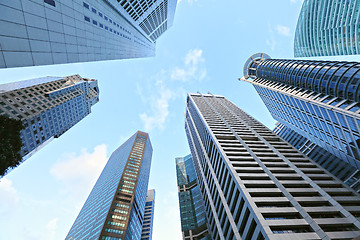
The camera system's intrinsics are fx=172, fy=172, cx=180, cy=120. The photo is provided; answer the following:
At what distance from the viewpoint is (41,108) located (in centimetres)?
7550

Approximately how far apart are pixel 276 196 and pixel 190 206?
63.2 metres

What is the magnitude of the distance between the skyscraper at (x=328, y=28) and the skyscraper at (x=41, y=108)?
133618 millimetres

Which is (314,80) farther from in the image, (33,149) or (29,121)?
(33,149)

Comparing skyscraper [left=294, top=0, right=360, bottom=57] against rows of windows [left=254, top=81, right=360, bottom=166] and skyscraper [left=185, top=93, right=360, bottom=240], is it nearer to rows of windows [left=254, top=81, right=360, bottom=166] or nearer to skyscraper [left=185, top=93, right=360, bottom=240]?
rows of windows [left=254, top=81, right=360, bottom=166]

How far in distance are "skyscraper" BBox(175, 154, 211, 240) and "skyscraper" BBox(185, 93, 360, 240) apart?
23524 mm

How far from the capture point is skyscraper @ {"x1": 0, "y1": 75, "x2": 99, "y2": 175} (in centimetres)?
6531

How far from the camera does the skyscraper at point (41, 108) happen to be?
6531 cm

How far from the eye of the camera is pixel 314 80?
185 feet

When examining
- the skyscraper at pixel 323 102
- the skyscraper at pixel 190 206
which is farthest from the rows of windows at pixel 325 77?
the skyscraper at pixel 190 206

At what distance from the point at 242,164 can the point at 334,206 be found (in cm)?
1754

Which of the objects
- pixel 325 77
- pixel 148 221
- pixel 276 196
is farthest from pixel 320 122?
pixel 148 221

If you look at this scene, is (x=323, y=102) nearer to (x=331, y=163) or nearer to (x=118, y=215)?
(x=331, y=163)

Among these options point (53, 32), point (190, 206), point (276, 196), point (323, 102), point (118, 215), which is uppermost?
point (53, 32)

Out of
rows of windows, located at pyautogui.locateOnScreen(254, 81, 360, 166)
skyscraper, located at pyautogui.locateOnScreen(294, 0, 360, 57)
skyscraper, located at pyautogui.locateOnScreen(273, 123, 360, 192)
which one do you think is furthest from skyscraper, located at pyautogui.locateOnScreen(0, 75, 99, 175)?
skyscraper, located at pyautogui.locateOnScreen(294, 0, 360, 57)
